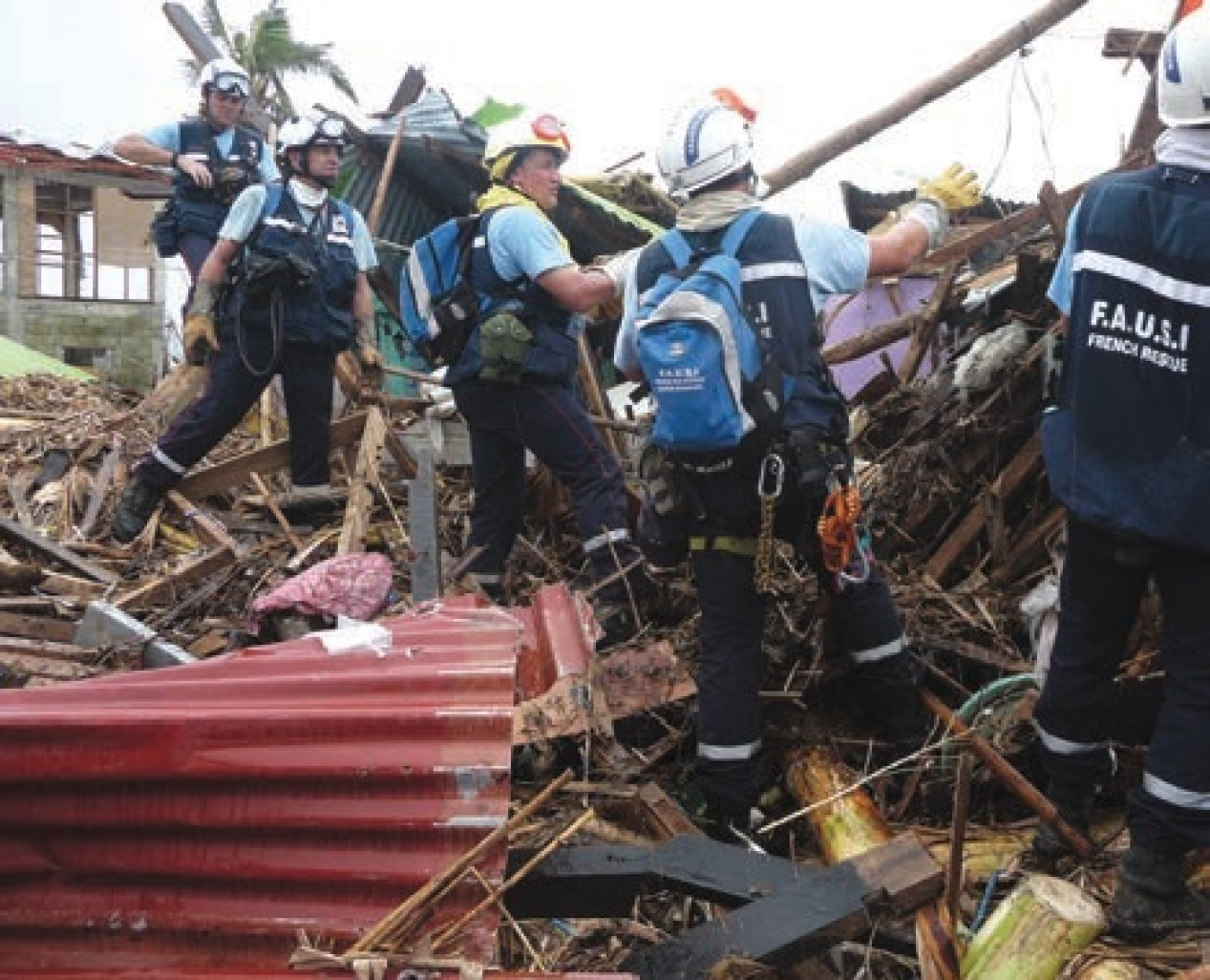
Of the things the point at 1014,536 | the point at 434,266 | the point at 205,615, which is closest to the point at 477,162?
the point at 434,266

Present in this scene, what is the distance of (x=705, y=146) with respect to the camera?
3.34 meters

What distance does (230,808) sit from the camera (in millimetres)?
1812

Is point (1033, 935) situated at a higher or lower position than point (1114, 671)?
lower

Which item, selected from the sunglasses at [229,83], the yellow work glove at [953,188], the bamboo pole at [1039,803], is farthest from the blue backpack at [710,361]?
the sunglasses at [229,83]

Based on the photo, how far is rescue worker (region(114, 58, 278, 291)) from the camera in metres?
6.78

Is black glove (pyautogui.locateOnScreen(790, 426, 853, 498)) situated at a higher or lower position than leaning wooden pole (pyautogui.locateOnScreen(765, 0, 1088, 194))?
lower

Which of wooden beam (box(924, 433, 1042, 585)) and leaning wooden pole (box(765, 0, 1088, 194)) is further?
leaning wooden pole (box(765, 0, 1088, 194))

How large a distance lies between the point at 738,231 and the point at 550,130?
6.12 ft

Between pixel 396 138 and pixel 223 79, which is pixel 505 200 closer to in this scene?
pixel 223 79

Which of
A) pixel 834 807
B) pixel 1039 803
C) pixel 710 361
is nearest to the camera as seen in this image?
pixel 1039 803

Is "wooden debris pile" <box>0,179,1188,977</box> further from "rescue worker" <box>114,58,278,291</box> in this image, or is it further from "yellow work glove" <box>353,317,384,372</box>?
"rescue worker" <box>114,58,278,291</box>

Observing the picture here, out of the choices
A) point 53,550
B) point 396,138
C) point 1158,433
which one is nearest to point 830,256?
point 1158,433

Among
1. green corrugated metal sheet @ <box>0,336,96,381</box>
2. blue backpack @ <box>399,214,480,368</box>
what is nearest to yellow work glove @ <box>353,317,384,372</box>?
blue backpack @ <box>399,214,480,368</box>

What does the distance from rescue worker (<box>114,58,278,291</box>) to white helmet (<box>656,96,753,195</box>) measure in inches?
166
